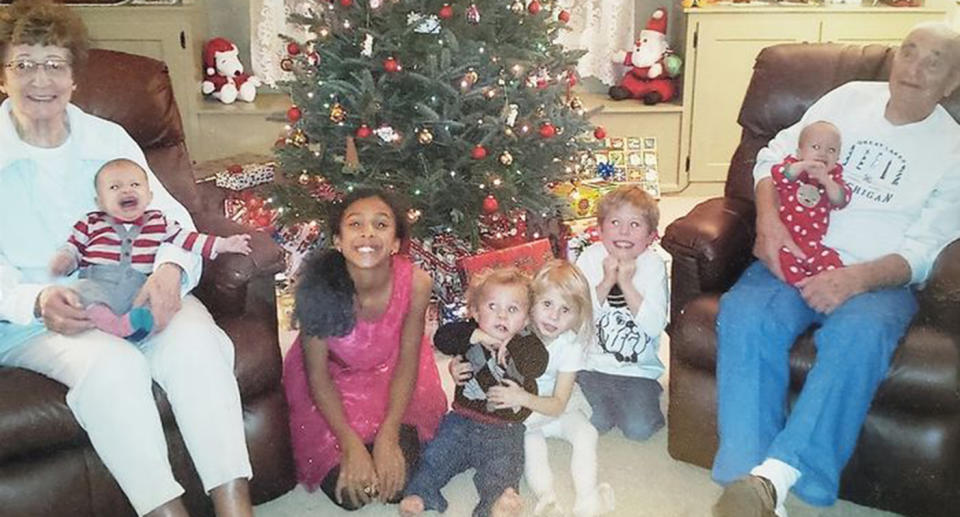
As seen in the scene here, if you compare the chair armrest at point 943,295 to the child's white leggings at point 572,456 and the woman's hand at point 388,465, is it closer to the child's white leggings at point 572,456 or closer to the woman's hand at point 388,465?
the child's white leggings at point 572,456

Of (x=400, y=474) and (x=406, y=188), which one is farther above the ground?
(x=406, y=188)

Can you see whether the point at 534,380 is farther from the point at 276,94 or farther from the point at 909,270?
the point at 276,94

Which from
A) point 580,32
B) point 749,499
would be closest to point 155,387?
point 749,499

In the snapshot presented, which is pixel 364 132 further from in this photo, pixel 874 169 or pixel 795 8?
pixel 795 8

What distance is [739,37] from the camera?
171 inches

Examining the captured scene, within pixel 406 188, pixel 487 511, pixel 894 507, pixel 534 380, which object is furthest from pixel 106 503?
pixel 894 507

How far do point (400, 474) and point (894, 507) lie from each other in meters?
1.07

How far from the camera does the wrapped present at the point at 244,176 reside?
3.51 meters

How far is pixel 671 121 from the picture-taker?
176 inches

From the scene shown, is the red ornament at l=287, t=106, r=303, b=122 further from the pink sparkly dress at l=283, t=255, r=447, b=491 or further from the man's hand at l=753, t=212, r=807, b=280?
the man's hand at l=753, t=212, r=807, b=280

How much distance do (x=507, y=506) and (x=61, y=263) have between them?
1.07 metres

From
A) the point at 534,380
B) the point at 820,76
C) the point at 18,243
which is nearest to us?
the point at 18,243

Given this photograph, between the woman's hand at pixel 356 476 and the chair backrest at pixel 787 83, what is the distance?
1.26m

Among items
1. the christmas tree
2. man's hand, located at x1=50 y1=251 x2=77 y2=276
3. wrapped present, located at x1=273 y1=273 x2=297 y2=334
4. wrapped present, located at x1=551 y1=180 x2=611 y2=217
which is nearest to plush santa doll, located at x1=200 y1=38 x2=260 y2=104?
wrapped present, located at x1=273 y1=273 x2=297 y2=334
